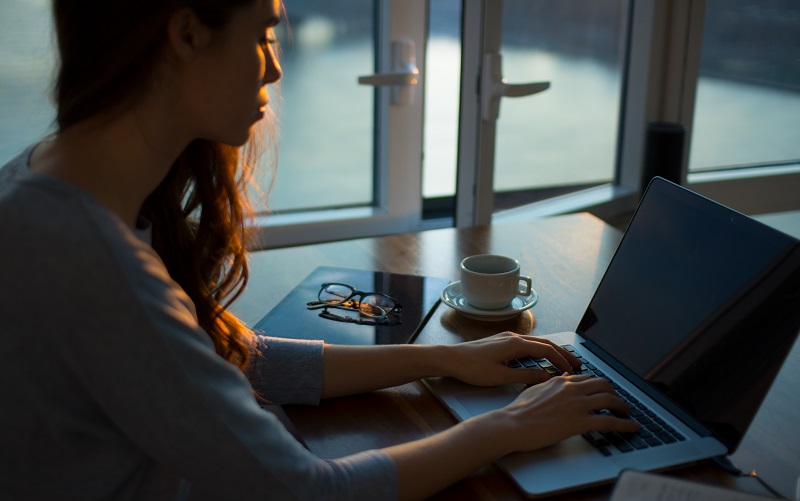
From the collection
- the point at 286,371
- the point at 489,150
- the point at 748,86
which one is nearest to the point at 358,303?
the point at 286,371

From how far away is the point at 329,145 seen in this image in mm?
2400

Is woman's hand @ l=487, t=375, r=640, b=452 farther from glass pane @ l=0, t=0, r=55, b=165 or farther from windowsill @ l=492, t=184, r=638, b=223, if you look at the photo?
windowsill @ l=492, t=184, r=638, b=223

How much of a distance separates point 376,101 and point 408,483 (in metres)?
1.71

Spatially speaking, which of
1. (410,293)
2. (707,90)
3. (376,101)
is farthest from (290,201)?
(707,90)

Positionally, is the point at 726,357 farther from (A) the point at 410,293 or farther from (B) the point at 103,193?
(B) the point at 103,193

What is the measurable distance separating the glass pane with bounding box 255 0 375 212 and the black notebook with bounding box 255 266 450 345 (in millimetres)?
947

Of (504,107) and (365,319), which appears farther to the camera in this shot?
(504,107)

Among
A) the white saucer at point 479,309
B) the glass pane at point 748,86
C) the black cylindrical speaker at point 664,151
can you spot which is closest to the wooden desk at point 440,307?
the white saucer at point 479,309

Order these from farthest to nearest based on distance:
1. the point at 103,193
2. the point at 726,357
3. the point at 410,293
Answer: the point at 410,293 < the point at 726,357 < the point at 103,193

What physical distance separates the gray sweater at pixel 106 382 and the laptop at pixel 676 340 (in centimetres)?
25

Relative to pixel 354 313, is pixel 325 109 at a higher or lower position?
higher

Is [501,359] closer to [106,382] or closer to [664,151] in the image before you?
[106,382]

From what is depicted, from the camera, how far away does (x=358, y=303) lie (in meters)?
1.26

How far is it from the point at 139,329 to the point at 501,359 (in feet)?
1.60
